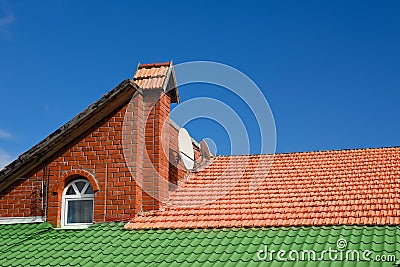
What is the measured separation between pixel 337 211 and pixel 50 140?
5516mm

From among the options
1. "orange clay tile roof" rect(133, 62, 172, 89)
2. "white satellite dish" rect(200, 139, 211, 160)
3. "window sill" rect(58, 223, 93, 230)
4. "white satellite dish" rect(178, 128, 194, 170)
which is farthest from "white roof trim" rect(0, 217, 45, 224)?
"white satellite dish" rect(200, 139, 211, 160)

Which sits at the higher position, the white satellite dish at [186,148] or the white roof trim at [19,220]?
the white satellite dish at [186,148]

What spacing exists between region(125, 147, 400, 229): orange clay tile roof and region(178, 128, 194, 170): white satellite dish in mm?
317

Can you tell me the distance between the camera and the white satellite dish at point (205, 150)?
13586 mm

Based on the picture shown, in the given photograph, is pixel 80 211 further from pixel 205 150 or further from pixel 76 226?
pixel 205 150

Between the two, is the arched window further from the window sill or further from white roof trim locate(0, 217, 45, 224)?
white roof trim locate(0, 217, 45, 224)

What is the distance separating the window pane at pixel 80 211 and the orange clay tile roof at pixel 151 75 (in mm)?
2522

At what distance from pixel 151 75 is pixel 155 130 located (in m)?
1.14

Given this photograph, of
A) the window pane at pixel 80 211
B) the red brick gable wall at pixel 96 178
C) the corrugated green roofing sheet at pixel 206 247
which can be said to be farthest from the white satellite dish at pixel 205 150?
the corrugated green roofing sheet at pixel 206 247

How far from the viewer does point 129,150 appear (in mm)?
11141

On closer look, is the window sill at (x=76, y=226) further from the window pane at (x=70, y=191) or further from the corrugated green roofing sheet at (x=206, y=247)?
the window pane at (x=70, y=191)

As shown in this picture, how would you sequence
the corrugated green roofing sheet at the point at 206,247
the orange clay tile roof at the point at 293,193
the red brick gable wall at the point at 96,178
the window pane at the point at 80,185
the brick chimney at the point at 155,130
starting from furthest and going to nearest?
the window pane at the point at 80,185
the brick chimney at the point at 155,130
the red brick gable wall at the point at 96,178
the orange clay tile roof at the point at 293,193
the corrugated green roofing sheet at the point at 206,247

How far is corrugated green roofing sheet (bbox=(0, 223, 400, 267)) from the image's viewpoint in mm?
8039

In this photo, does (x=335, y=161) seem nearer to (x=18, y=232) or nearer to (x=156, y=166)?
(x=156, y=166)
